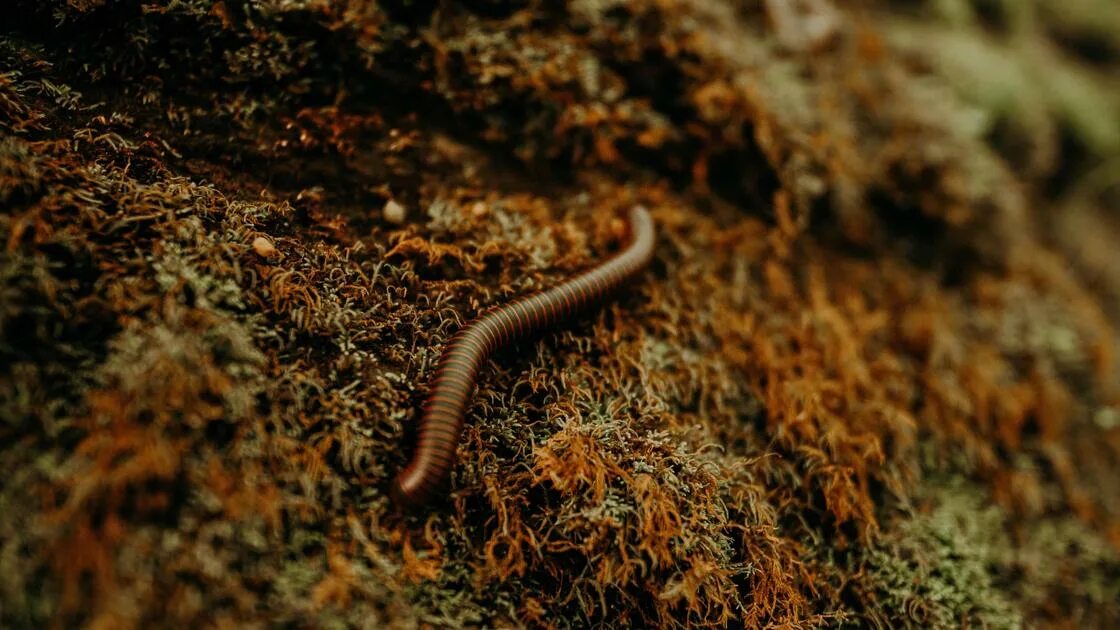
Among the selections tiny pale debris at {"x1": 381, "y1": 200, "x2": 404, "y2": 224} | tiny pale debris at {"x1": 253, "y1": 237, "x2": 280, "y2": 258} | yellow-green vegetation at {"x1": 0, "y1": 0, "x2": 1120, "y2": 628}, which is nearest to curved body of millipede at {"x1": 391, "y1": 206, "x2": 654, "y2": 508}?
yellow-green vegetation at {"x1": 0, "y1": 0, "x2": 1120, "y2": 628}

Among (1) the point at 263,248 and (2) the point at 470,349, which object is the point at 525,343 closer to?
(2) the point at 470,349

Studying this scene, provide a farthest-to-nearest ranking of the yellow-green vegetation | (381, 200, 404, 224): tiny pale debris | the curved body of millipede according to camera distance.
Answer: (381, 200, 404, 224): tiny pale debris < the curved body of millipede < the yellow-green vegetation

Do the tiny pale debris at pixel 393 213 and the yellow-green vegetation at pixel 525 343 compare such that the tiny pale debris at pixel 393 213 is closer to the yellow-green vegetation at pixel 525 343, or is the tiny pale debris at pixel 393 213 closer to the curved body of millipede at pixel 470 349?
the yellow-green vegetation at pixel 525 343

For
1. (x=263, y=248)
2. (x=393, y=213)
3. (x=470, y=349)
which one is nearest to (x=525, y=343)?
(x=470, y=349)

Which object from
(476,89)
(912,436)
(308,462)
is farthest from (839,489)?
(476,89)

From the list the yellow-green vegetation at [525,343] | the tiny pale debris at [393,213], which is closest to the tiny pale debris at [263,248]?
the yellow-green vegetation at [525,343]

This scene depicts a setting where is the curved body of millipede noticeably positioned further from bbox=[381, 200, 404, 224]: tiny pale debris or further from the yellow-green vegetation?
bbox=[381, 200, 404, 224]: tiny pale debris
